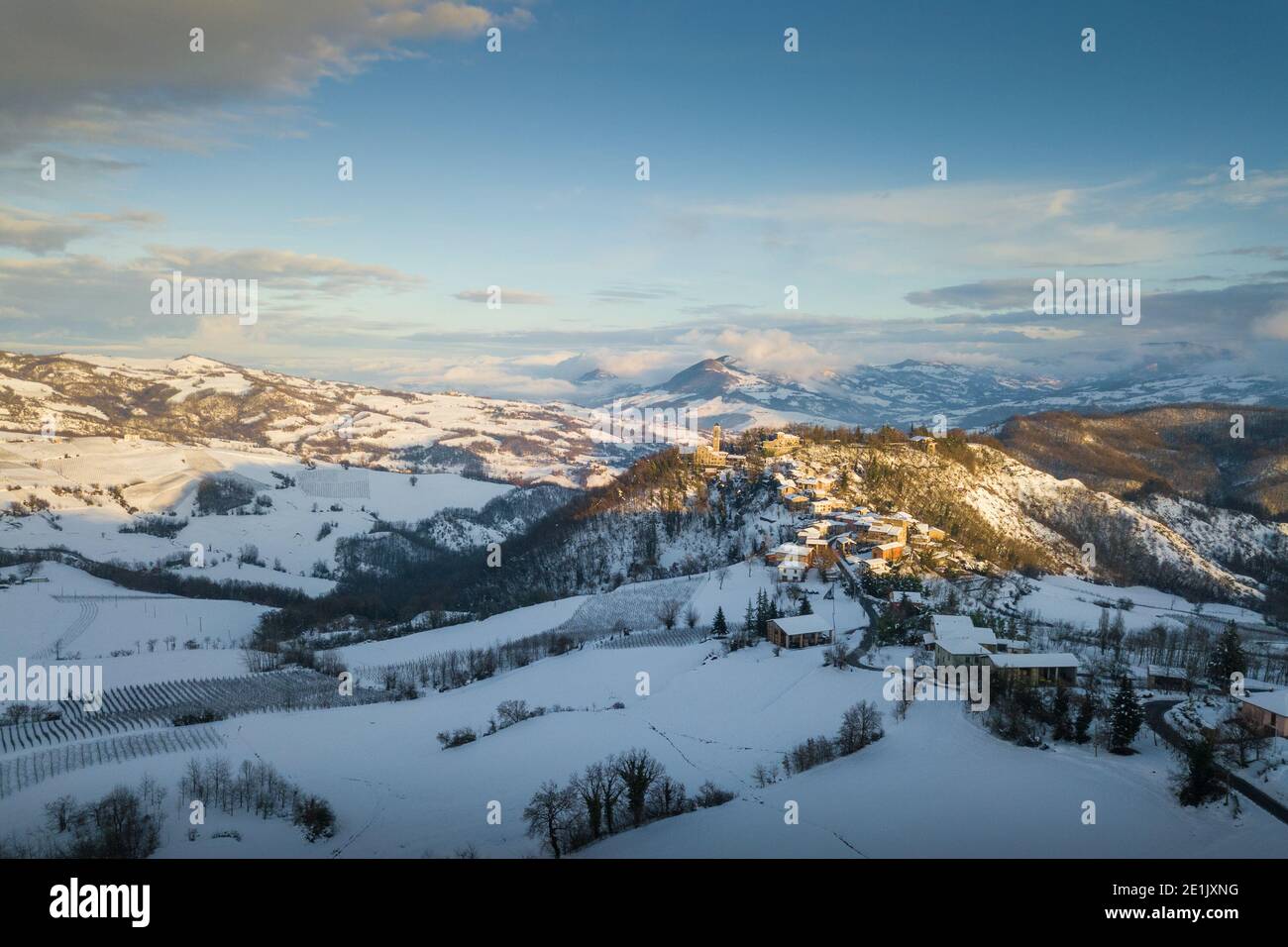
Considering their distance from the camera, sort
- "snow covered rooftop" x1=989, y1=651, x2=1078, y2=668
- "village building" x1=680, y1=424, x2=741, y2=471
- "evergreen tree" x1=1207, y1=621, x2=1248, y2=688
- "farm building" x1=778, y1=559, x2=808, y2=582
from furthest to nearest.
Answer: "village building" x1=680, y1=424, x2=741, y2=471
"farm building" x1=778, y1=559, x2=808, y2=582
"snow covered rooftop" x1=989, y1=651, x2=1078, y2=668
"evergreen tree" x1=1207, y1=621, x2=1248, y2=688

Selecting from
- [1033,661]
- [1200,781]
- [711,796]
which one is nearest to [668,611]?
[1033,661]

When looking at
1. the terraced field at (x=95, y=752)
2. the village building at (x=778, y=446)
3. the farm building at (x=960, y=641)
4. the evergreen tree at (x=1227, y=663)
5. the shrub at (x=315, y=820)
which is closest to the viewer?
the shrub at (x=315, y=820)

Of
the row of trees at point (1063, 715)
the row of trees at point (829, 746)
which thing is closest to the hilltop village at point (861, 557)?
the row of trees at point (1063, 715)

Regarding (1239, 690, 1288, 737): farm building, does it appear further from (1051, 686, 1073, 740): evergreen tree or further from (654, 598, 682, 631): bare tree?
(654, 598, 682, 631): bare tree

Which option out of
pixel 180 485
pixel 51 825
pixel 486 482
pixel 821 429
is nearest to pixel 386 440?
pixel 486 482

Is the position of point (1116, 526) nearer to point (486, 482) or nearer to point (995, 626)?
point (995, 626)

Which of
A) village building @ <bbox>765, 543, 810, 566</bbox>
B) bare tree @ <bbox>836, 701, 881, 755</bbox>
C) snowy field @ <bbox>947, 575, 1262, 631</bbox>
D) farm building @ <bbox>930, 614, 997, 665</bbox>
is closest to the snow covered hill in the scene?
village building @ <bbox>765, 543, 810, 566</bbox>

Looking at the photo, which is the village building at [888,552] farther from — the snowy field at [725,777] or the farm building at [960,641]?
the snowy field at [725,777]
